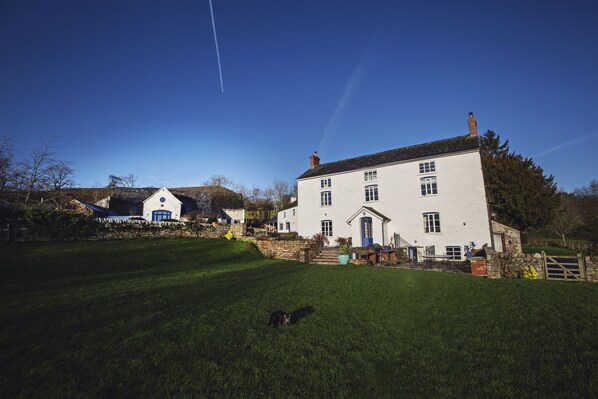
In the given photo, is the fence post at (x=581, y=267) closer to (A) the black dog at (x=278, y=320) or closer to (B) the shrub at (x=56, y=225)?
(A) the black dog at (x=278, y=320)

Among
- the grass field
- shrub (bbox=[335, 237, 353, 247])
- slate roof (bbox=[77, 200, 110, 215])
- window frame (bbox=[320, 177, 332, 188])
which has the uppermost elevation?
window frame (bbox=[320, 177, 332, 188])

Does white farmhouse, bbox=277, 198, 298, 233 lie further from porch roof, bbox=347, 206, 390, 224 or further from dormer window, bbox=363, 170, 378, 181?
dormer window, bbox=363, 170, 378, 181

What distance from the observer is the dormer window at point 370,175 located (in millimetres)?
27438

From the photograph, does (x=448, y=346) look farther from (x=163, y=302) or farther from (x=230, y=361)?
(x=163, y=302)

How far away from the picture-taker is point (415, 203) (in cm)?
2452

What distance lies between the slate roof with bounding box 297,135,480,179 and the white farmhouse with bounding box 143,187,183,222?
751 inches

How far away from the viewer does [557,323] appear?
6.32 metres

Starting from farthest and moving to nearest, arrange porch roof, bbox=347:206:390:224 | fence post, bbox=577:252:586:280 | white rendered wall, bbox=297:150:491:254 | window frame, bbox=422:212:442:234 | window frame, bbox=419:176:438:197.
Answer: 1. porch roof, bbox=347:206:390:224
2. window frame, bbox=419:176:438:197
3. window frame, bbox=422:212:442:234
4. white rendered wall, bbox=297:150:491:254
5. fence post, bbox=577:252:586:280

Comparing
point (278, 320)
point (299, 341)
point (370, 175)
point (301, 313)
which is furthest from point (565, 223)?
point (299, 341)

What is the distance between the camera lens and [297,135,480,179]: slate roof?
2361 cm

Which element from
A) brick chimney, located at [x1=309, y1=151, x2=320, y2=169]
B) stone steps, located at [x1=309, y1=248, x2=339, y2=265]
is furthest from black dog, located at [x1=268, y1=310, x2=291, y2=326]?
brick chimney, located at [x1=309, y1=151, x2=320, y2=169]

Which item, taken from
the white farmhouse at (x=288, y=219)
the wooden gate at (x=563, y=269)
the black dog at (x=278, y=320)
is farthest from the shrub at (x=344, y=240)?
the black dog at (x=278, y=320)

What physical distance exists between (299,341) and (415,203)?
22276mm

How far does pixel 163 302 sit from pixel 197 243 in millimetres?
16538
